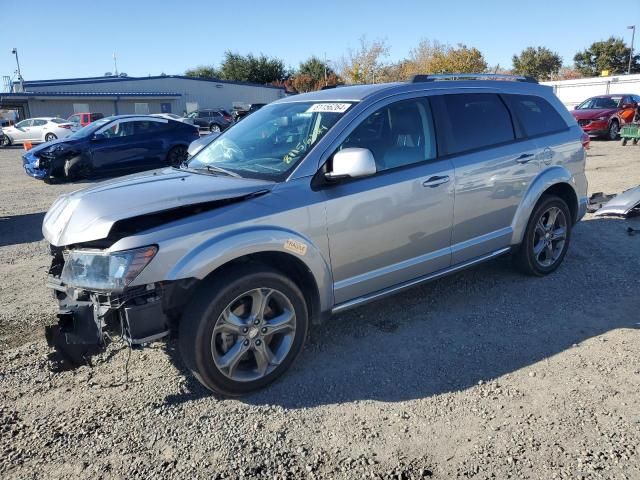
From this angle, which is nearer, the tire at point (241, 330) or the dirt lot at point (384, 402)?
the dirt lot at point (384, 402)

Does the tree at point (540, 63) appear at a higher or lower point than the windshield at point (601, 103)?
higher

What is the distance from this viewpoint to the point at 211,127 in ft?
120

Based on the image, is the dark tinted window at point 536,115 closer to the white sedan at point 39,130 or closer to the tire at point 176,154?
the tire at point 176,154

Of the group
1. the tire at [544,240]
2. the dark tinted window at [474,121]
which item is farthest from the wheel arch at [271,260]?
the tire at [544,240]

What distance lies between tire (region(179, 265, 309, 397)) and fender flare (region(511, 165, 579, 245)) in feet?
7.83

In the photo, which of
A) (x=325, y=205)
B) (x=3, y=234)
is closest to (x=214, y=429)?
(x=325, y=205)

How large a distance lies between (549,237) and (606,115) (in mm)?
16643

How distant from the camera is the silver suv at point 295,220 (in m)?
2.98

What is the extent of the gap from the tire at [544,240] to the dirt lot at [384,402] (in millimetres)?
356

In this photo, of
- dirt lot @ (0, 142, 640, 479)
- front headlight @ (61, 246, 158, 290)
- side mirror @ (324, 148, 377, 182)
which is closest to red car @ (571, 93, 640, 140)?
dirt lot @ (0, 142, 640, 479)

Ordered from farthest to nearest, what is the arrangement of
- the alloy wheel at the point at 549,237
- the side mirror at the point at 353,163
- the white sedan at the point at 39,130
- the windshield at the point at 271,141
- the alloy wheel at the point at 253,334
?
the white sedan at the point at 39,130
the alloy wheel at the point at 549,237
the windshield at the point at 271,141
the side mirror at the point at 353,163
the alloy wheel at the point at 253,334

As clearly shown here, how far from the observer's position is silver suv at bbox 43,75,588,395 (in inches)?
117

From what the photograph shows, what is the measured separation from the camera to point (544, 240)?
16.7 ft

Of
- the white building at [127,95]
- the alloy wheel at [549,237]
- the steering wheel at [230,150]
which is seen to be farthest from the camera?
the white building at [127,95]
